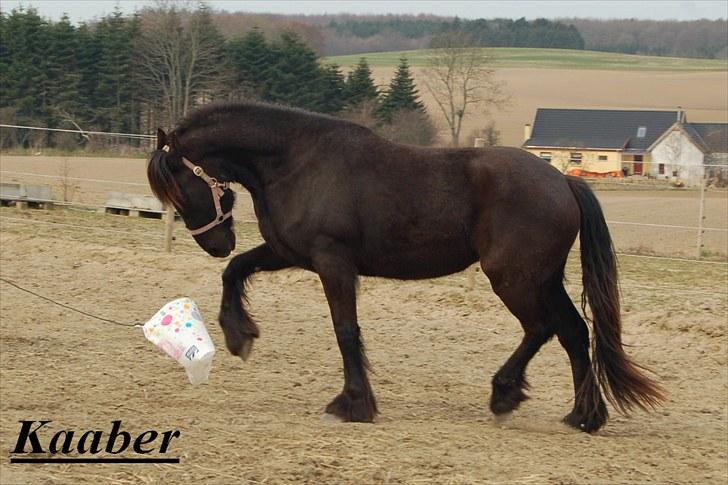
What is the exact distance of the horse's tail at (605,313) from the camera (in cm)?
585

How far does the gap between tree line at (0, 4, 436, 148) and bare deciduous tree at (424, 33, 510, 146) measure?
10.6 meters

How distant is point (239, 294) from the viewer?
20.5 ft

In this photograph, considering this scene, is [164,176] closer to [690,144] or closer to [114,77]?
[114,77]

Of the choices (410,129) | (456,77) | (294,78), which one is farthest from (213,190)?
(456,77)

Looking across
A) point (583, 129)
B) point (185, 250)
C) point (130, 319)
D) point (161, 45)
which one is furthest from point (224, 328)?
point (583, 129)

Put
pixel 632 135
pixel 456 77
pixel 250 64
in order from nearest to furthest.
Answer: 1. pixel 250 64
2. pixel 632 135
3. pixel 456 77

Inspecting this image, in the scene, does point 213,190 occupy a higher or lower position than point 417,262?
higher

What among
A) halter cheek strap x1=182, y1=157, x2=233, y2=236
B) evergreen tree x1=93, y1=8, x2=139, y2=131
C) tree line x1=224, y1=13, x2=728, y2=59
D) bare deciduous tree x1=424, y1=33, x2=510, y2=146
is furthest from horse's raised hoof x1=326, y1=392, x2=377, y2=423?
tree line x1=224, y1=13, x2=728, y2=59

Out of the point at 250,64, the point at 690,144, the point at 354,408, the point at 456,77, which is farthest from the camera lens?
the point at 456,77

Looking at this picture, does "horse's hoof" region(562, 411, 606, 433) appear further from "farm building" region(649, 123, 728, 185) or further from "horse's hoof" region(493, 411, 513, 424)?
"farm building" region(649, 123, 728, 185)

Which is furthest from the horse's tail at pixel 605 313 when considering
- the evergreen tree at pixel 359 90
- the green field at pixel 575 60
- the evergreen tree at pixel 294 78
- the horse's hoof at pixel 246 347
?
the green field at pixel 575 60

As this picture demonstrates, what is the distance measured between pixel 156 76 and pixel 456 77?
910 inches

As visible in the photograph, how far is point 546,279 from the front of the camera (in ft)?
19.0

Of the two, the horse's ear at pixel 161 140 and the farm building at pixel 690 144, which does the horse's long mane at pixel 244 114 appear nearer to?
the horse's ear at pixel 161 140
